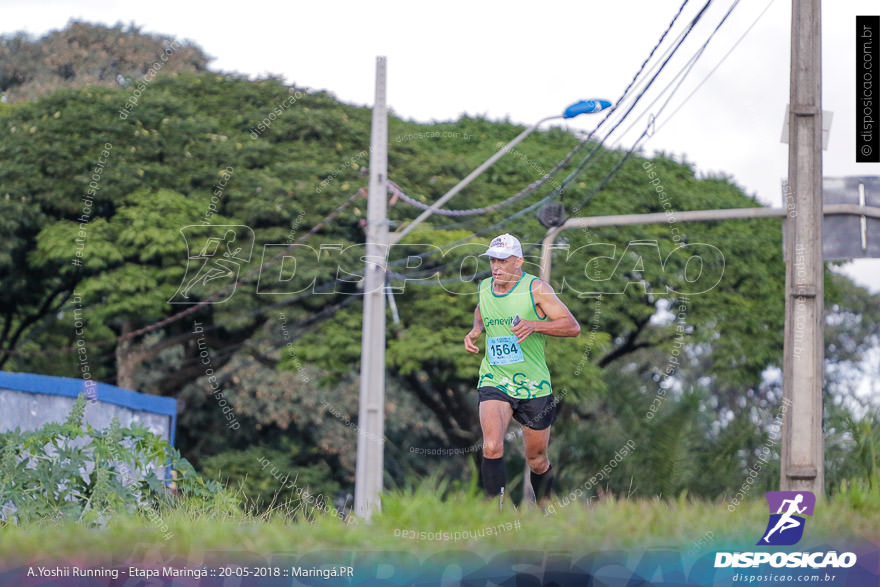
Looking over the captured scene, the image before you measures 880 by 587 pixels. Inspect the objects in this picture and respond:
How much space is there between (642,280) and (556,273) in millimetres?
2136

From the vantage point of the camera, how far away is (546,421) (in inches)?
314

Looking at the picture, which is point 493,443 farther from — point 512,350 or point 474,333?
point 474,333

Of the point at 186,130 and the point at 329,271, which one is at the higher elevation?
the point at 186,130

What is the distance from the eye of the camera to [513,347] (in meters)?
7.84

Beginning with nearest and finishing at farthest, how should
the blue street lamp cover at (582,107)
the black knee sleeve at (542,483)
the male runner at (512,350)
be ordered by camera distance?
the male runner at (512,350)
the black knee sleeve at (542,483)
the blue street lamp cover at (582,107)

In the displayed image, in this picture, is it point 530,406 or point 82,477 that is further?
point 82,477

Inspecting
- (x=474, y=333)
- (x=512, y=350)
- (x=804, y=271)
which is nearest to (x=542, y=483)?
(x=512, y=350)

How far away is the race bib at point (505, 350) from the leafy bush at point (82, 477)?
2615 millimetres

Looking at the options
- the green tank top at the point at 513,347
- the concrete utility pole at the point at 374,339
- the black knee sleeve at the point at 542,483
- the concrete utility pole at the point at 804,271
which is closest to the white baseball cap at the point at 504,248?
the green tank top at the point at 513,347

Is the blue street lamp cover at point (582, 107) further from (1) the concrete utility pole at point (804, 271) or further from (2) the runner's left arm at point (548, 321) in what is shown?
(2) the runner's left arm at point (548, 321)

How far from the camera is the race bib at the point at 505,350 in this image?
783cm

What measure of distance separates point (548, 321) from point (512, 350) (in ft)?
1.08

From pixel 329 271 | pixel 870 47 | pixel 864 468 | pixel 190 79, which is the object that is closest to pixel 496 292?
pixel 864 468

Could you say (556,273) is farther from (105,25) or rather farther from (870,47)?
(105,25)
